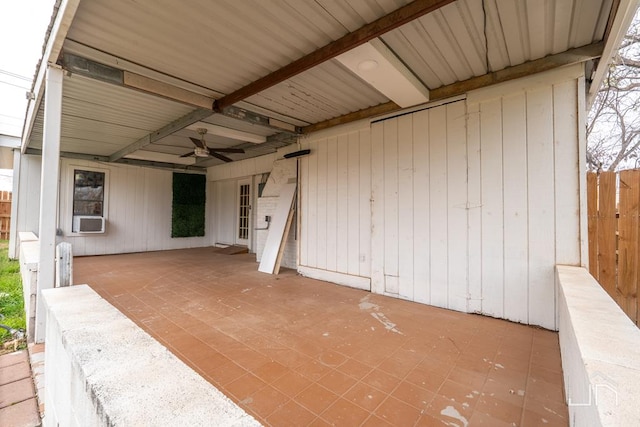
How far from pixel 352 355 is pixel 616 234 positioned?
9.92 feet

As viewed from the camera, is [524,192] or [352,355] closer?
[352,355]

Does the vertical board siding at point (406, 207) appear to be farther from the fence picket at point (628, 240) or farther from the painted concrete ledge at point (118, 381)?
the painted concrete ledge at point (118, 381)

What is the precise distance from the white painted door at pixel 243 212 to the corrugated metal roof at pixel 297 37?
448 centimetres

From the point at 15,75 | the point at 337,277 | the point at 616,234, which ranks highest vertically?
the point at 15,75

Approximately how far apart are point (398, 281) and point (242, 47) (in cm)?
346

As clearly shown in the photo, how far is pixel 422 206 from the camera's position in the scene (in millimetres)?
3781

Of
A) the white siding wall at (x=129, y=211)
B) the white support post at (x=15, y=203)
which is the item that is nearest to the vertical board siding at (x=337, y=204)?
the white siding wall at (x=129, y=211)

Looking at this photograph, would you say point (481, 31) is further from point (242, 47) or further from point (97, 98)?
point (97, 98)

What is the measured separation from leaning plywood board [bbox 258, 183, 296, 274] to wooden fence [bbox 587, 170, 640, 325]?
4.39 metres

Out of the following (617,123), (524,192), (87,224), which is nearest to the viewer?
(524,192)

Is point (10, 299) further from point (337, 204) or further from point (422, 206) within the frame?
point (422, 206)

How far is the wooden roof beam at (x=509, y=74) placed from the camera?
268 cm

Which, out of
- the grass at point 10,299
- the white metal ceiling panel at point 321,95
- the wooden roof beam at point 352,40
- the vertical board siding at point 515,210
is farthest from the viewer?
the white metal ceiling panel at point 321,95

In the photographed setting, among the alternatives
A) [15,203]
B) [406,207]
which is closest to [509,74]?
[406,207]
